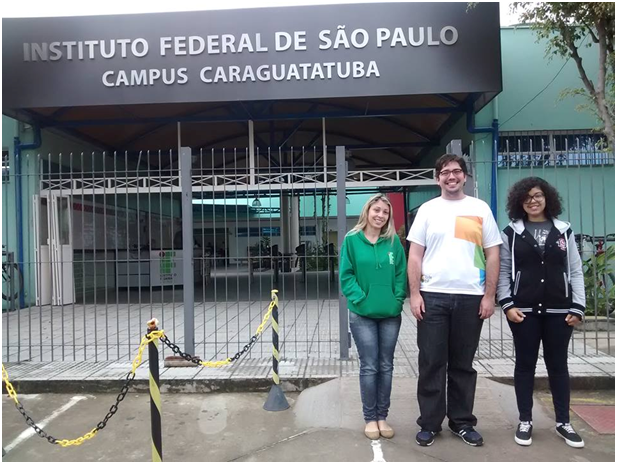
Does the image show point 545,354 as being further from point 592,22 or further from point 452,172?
point 592,22

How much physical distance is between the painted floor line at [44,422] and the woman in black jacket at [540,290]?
401cm

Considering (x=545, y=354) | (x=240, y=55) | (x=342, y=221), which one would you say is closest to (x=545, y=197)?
(x=545, y=354)

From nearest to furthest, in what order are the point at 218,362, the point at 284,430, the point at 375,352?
the point at 375,352, the point at 284,430, the point at 218,362

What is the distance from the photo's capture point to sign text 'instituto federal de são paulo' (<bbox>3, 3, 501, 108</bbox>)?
9.48m

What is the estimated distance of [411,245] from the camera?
370cm

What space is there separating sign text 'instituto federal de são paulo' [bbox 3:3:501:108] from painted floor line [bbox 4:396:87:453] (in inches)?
254

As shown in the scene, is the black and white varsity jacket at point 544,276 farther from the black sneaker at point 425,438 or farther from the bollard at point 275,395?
the bollard at point 275,395

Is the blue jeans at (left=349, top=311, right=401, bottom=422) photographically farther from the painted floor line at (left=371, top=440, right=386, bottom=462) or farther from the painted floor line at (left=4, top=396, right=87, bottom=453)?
the painted floor line at (left=4, top=396, right=87, bottom=453)

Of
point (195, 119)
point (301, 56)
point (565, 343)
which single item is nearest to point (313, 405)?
point (565, 343)

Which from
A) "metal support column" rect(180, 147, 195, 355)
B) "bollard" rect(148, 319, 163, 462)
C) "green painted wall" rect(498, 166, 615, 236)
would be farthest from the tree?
"bollard" rect(148, 319, 163, 462)

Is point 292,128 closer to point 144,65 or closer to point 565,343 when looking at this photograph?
point 144,65

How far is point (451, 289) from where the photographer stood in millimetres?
3510

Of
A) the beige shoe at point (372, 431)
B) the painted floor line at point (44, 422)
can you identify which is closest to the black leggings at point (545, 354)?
the beige shoe at point (372, 431)

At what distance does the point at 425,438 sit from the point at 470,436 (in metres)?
0.34
